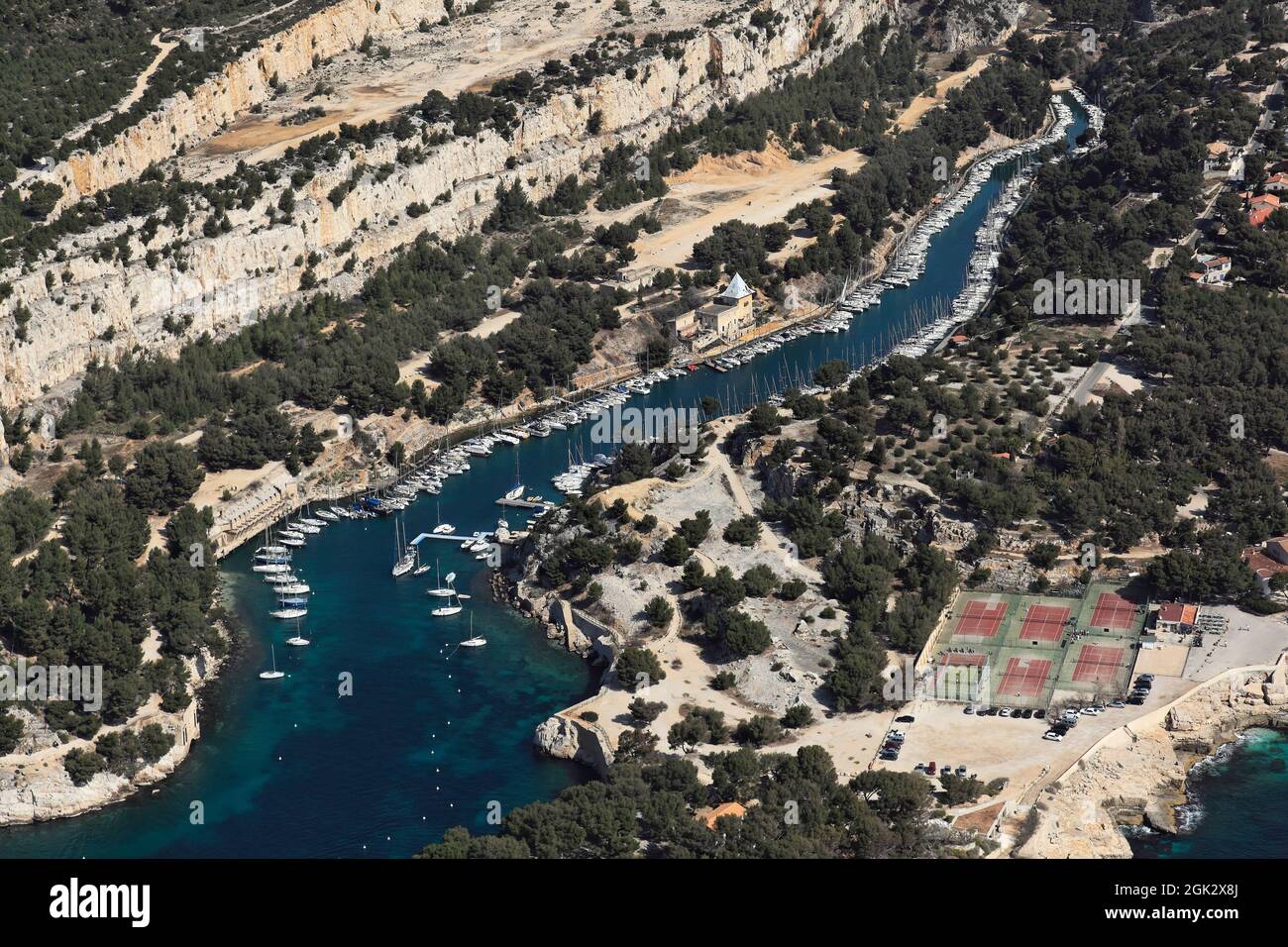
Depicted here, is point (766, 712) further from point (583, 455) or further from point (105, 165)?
point (105, 165)

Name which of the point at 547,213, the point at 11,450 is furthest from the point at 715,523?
the point at 547,213

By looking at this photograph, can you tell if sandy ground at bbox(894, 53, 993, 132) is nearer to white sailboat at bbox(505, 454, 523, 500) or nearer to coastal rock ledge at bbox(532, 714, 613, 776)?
white sailboat at bbox(505, 454, 523, 500)

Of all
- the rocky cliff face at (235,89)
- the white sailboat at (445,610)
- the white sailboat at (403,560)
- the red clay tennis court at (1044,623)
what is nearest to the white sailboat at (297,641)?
the white sailboat at (445,610)

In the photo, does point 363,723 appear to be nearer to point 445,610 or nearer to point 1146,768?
point 445,610

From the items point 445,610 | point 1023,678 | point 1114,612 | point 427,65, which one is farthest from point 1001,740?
point 427,65

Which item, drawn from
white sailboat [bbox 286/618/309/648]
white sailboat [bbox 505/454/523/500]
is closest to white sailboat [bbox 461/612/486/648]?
white sailboat [bbox 286/618/309/648]

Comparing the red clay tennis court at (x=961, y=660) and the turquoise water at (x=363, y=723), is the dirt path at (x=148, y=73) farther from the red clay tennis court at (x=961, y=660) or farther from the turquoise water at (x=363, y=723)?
the red clay tennis court at (x=961, y=660)

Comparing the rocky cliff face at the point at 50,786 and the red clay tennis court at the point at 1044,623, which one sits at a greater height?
the rocky cliff face at the point at 50,786
